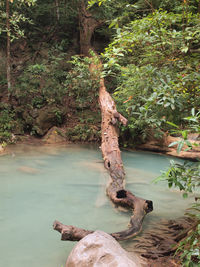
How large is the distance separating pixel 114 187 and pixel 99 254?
2.36 meters

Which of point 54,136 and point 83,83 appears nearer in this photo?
point 54,136

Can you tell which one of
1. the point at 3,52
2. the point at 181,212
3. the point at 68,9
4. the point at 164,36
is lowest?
the point at 181,212

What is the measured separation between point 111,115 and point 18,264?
16.1ft

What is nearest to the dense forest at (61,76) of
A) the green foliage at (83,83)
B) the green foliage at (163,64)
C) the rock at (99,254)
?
the green foliage at (83,83)

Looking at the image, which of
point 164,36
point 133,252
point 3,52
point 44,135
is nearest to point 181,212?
point 133,252

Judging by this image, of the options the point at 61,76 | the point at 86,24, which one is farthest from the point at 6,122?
the point at 86,24

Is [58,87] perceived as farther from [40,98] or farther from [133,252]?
[133,252]

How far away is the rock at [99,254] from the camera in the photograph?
6.89 feet

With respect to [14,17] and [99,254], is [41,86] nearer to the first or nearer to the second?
[14,17]

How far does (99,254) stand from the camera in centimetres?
215

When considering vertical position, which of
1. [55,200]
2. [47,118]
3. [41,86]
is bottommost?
[55,200]

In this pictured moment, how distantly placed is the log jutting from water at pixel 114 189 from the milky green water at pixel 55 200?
7.3 inches

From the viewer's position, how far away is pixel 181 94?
84.2 inches

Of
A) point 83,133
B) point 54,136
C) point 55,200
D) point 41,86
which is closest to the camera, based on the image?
point 55,200
